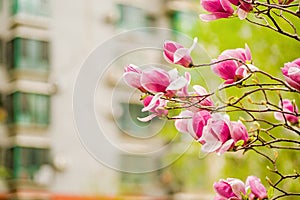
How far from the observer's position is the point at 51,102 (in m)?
8.23

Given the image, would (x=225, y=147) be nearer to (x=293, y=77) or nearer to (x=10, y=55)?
(x=293, y=77)

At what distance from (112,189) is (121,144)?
612 mm

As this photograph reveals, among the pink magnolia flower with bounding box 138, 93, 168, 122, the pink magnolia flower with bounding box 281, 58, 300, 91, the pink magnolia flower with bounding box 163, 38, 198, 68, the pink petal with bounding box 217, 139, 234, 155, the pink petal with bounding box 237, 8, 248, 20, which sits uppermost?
the pink petal with bounding box 237, 8, 248, 20

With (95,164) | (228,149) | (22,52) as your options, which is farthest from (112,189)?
(228,149)

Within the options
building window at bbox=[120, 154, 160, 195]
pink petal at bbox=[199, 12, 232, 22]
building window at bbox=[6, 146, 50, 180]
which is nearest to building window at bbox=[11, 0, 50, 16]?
building window at bbox=[6, 146, 50, 180]

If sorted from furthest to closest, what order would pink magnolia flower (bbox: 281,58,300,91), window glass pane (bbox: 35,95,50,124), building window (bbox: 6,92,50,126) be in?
1. window glass pane (bbox: 35,95,50,124)
2. building window (bbox: 6,92,50,126)
3. pink magnolia flower (bbox: 281,58,300,91)

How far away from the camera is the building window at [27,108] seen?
26.2 ft

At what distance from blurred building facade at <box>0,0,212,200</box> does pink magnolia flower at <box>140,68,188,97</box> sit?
686cm

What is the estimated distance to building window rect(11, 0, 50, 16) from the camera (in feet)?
26.3

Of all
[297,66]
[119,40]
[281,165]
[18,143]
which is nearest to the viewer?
[297,66]

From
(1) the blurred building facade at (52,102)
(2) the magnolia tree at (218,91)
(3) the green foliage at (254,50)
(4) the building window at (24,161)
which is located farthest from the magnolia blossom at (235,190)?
(4) the building window at (24,161)

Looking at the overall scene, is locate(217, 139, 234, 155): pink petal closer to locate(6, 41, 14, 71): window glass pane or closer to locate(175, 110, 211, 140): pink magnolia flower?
locate(175, 110, 211, 140): pink magnolia flower

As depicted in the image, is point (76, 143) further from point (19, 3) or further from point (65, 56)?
point (19, 3)

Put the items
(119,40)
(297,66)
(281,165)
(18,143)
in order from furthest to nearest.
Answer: (119,40) < (18,143) < (281,165) < (297,66)
